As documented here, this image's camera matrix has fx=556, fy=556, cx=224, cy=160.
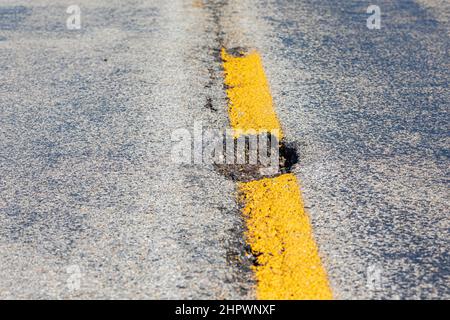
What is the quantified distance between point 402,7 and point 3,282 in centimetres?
397

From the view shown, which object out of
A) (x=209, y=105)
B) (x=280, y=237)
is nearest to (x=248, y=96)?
(x=209, y=105)

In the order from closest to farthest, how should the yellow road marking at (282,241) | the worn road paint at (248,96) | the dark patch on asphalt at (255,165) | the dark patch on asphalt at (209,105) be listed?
the yellow road marking at (282,241)
the dark patch on asphalt at (255,165)
the worn road paint at (248,96)
the dark patch on asphalt at (209,105)

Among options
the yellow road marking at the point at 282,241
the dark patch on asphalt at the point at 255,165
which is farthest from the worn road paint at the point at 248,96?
the yellow road marking at the point at 282,241

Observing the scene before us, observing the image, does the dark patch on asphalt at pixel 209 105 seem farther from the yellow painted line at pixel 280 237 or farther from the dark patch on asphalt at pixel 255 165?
the dark patch on asphalt at pixel 255 165

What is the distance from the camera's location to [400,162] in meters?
2.57

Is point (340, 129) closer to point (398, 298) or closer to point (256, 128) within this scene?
point (256, 128)

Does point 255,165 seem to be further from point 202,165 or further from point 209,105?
point 209,105

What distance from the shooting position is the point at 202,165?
2570 mm

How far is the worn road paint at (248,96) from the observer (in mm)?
2912

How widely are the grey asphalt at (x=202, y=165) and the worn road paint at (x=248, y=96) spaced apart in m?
0.07

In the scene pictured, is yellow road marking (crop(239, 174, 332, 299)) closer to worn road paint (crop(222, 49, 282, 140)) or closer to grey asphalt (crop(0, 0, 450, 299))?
grey asphalt (crop(0, 0, 450, 299))

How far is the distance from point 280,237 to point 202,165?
63cm

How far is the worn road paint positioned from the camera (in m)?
2.91

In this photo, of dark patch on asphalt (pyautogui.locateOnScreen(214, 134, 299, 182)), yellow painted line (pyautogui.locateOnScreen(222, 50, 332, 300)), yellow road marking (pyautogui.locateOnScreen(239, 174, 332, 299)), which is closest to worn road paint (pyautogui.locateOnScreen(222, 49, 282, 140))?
yellow painted line (pyautogui.locateOnScreen(222, 50, 332, 300))
